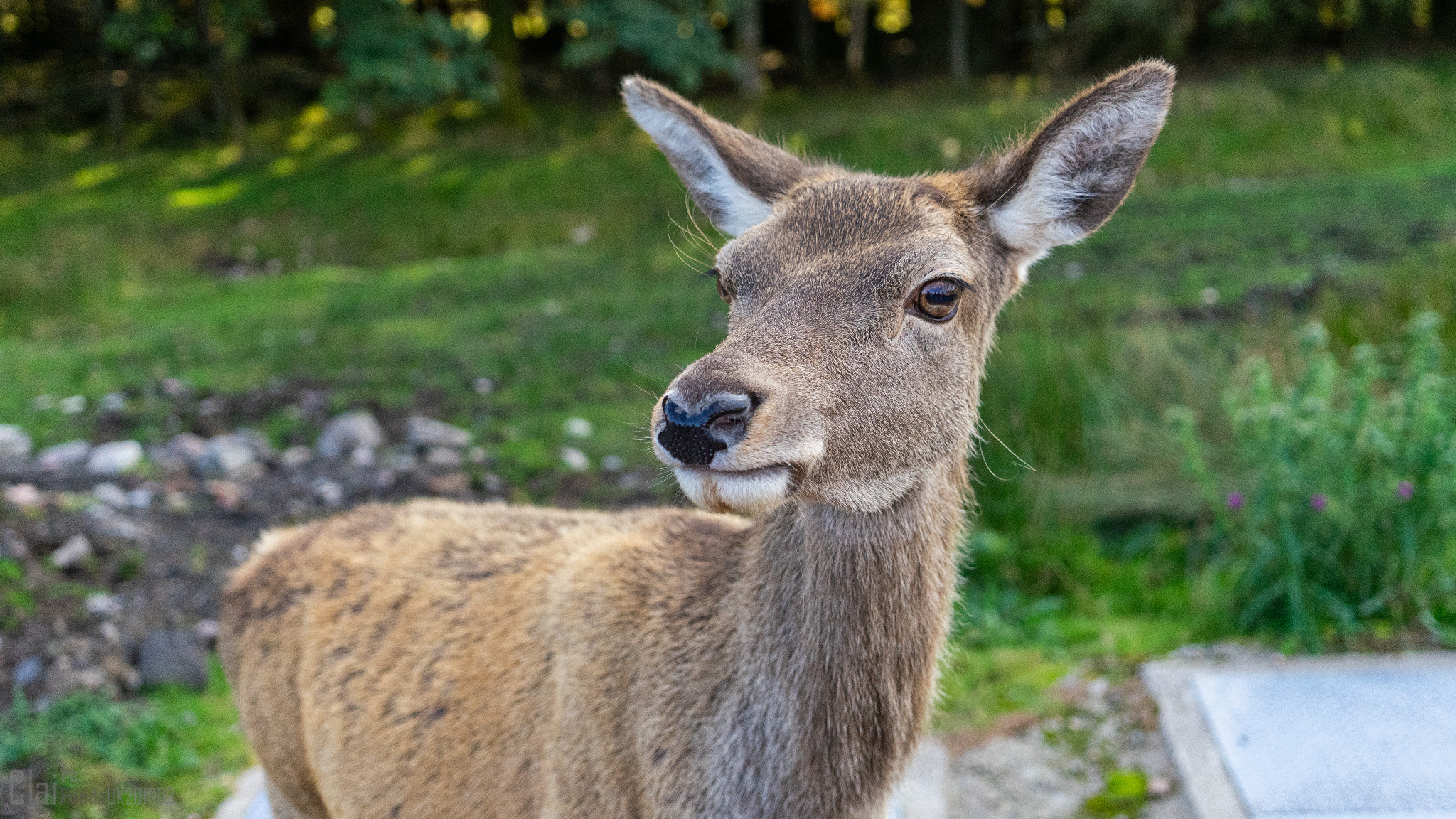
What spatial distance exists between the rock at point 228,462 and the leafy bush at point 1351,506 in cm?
529

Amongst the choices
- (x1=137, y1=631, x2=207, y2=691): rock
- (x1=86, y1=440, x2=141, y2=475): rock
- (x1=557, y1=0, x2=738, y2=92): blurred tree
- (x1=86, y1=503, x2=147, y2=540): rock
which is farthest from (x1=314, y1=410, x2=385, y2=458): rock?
(x1=557, y1=0, x2=738, y2=92): blurred tree

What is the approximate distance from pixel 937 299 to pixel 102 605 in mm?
4331

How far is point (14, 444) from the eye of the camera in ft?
21.5

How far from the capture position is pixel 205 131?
17531 mm

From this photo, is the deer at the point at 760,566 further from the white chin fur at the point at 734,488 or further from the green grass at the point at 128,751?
the green grass at the point at 128,751

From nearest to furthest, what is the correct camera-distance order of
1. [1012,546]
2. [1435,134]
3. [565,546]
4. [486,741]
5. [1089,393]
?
[486,741] < [565,546] < [1012,546] < [1089,393] < [1435,134]

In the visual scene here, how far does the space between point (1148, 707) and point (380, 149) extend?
1494 centimetres

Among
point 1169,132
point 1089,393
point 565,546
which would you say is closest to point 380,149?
point 1169,132

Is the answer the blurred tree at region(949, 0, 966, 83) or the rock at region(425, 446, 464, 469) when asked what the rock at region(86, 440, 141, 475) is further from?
the blurred tree at region(949, 0, 966, 83)

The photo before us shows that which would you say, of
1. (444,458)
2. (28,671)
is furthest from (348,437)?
(28,671)

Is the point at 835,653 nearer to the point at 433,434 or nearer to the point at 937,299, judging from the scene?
the point at 937,299

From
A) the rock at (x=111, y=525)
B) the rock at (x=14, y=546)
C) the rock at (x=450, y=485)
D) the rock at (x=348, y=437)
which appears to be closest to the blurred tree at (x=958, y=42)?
the rock at (x=348, y=437)

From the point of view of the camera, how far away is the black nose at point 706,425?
7.08ft

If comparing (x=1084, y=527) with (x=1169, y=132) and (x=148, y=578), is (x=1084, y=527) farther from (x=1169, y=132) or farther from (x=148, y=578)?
(x=1169, y=132)
